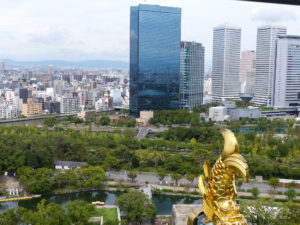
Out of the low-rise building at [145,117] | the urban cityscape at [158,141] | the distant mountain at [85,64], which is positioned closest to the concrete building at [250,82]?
the urban cityscape at [158,141]

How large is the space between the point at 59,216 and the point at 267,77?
2722 cm

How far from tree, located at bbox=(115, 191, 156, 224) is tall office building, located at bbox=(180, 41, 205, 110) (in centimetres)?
2139

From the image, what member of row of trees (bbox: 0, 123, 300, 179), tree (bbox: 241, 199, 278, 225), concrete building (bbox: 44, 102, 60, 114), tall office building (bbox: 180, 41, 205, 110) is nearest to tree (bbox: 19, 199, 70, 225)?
tree (bbox: 241, 199, 278, 225)

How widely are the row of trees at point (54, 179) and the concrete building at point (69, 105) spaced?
1759cm

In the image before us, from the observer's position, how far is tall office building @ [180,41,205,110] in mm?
29141

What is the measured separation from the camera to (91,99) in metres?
32.9

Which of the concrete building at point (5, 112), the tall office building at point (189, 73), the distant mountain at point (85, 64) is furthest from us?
the distant mountain at point (85, 64)

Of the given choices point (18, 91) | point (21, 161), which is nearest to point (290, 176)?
point (21, 161)

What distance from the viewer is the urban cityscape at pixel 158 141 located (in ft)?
26.2

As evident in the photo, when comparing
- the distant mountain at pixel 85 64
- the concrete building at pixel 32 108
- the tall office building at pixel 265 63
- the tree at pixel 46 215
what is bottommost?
the tree at pixel 46 215

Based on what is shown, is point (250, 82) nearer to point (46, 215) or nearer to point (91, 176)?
point (91, 176)

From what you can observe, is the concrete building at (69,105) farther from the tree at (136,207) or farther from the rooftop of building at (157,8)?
the tree at (136,207)

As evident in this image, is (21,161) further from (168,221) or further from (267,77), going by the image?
(267,77)

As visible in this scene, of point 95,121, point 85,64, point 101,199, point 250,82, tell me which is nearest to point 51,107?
point 95,121
